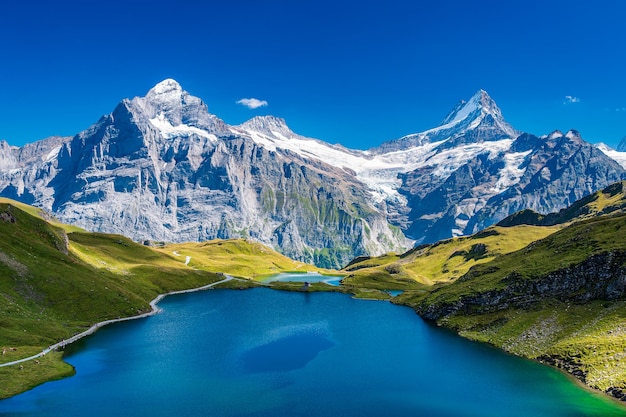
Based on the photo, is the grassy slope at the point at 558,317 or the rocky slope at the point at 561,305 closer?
the grassy slope at the point at 558,317

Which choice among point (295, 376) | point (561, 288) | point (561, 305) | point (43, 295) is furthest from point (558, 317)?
point (43, 295)

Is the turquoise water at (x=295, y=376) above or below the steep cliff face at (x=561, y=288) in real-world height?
below

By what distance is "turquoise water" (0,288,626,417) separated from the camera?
245 feet

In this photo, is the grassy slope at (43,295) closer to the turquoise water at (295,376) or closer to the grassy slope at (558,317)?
the turquoise water at (295,376)

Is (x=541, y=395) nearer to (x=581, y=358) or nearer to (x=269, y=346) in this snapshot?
(x=581, y=358)

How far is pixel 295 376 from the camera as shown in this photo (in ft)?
303

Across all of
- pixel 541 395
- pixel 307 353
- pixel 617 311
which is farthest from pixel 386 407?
pixel 617 311

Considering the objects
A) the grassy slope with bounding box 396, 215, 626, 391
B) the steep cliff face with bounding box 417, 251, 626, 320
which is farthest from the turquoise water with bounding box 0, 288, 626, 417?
the steep cliff face with bounding box 417, 251, 626, 320

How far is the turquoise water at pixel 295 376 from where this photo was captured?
7475 cm

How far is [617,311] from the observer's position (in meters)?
102

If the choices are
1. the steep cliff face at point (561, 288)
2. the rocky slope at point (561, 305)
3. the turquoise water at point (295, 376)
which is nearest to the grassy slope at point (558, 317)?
the rocky slope at point (561, 305)

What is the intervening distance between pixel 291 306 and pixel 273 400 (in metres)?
110

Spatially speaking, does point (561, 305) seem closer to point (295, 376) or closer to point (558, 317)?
point (558, 317)

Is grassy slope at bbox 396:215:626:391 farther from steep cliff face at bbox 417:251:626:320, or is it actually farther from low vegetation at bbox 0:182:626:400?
steep cliff face at bbox 417:251:626:320
